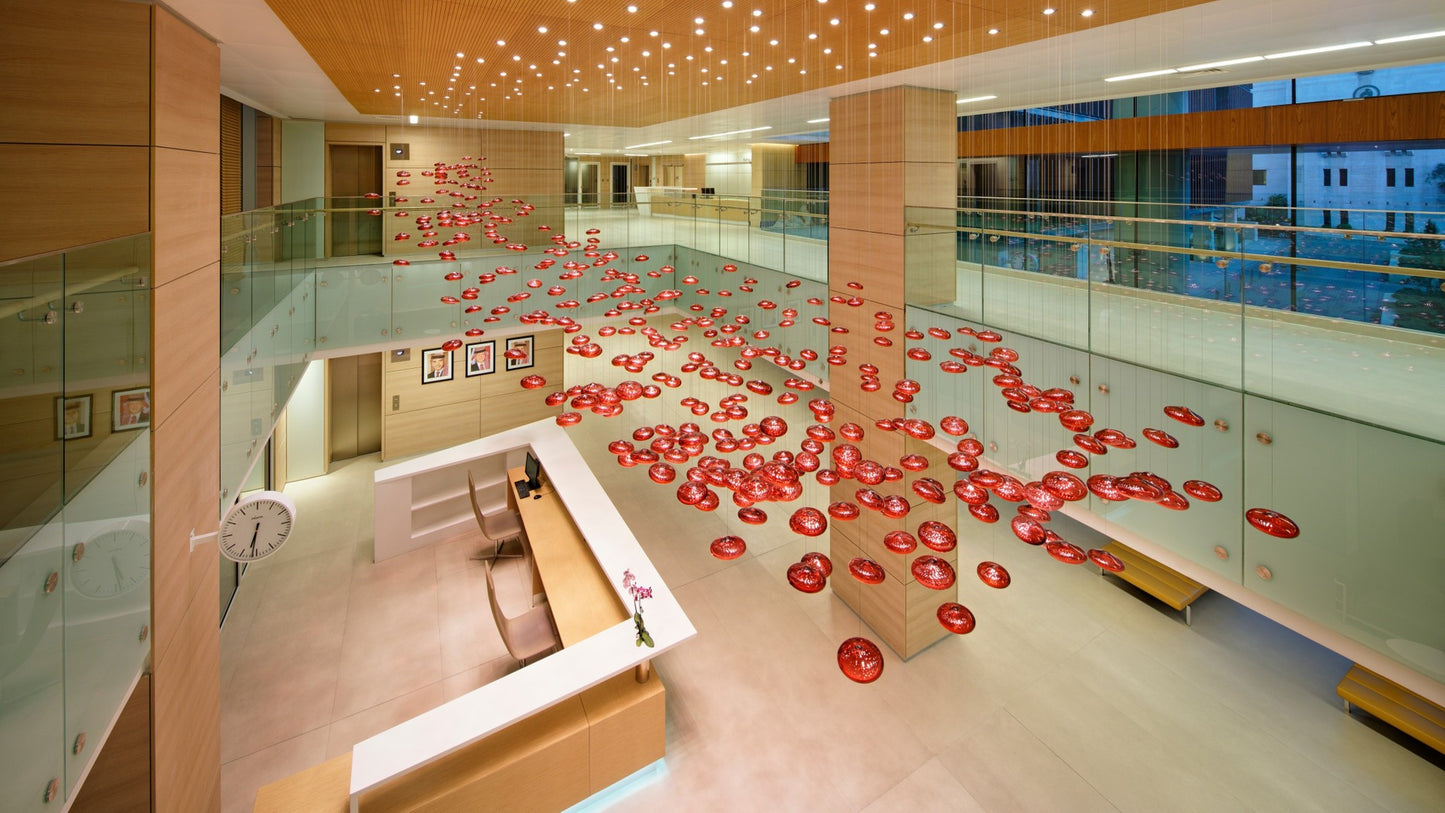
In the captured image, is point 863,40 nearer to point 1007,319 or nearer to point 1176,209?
point 1007,319

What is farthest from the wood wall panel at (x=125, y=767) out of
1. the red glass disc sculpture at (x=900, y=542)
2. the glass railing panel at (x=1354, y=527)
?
the glass railing panel at (x=1354, y=527)

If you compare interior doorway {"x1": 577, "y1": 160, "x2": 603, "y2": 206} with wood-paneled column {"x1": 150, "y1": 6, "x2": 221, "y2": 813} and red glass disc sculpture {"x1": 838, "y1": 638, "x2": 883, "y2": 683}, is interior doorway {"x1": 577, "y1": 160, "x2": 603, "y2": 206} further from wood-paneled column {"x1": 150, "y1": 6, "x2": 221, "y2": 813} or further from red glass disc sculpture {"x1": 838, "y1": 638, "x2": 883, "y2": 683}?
red glass disc sculpture {"x1": 838, "y1": 638, "x2": 883, "y2": 683}

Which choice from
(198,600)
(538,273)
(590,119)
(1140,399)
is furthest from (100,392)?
(590,119)

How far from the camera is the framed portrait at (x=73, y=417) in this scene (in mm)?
2197

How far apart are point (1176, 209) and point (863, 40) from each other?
22.7 feet

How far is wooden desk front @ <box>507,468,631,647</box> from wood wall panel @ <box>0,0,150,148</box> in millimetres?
4584

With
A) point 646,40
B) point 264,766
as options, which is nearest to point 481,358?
point 264,766

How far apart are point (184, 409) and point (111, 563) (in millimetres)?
1448

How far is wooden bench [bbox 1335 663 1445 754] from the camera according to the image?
5.79 m

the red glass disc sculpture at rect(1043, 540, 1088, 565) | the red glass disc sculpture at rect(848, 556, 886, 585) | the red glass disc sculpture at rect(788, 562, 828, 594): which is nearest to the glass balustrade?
the red glass disc sculpture at rect(1043, 540, 1088, 565)

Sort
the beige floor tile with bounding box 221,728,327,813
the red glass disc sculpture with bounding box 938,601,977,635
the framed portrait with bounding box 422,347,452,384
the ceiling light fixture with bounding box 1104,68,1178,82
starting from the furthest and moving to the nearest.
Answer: the framed portrait with bounding box 422,347,452,384 → the ceiling light fixture with bounding box 1104,68,1178,82 → the beige floor tile with bounding box 221,728,327,813 → the red glass disc sculpture with bounding box 938,601,977,635

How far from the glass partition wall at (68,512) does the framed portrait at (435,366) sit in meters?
9.91

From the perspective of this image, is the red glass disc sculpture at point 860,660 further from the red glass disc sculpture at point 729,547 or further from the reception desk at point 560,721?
the reception desk at point 560,721

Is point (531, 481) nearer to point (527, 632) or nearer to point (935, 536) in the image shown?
point (527, 632)
